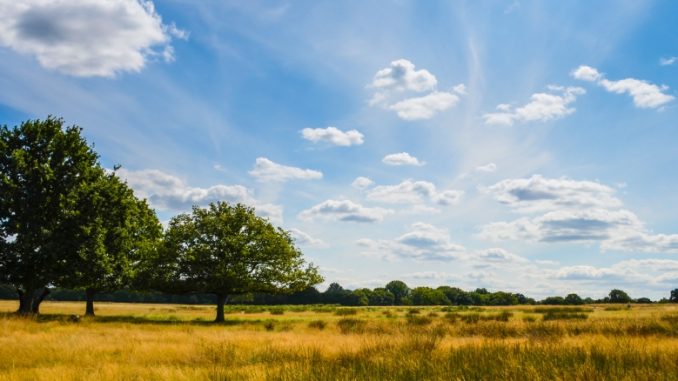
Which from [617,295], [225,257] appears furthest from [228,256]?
[617,295]

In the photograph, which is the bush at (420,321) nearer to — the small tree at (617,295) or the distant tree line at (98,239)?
the distant tree line at (98,239)

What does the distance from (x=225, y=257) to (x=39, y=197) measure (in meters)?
12.8

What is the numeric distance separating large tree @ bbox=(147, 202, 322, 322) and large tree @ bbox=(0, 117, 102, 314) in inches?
290

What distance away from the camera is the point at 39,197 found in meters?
30.6

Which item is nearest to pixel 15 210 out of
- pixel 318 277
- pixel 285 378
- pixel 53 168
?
pixel 53 168

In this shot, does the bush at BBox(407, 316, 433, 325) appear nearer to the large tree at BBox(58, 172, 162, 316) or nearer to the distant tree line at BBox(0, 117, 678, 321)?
the distant tree line at BBox(0, 117, 678, 321)

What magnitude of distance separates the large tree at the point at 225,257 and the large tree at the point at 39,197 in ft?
24.1

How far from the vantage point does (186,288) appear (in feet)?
121

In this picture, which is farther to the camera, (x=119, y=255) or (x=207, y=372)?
(x=119, y=255)

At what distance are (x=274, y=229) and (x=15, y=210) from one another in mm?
17740

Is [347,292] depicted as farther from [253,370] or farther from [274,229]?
[253,370]

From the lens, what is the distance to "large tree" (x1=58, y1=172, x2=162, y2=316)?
1242 inches

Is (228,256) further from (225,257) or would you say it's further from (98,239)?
(98,239)

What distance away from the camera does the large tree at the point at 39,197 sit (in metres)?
30.1
